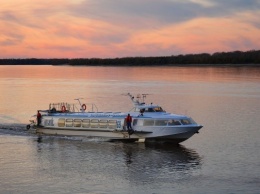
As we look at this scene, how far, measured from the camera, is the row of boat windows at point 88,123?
49919mm

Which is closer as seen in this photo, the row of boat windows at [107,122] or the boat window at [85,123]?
the row of boat windows at [107,122]

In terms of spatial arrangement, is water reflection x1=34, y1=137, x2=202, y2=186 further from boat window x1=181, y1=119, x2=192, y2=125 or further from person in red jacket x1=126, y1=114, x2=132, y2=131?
boat window x1=181, y1=119, x2=192, y2=125

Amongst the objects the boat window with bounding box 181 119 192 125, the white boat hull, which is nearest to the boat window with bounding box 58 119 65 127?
the white boat hull

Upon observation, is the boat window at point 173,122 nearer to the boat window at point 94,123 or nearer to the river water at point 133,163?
the river water at point 133,163

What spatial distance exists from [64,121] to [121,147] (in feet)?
27.8

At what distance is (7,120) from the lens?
65500mm

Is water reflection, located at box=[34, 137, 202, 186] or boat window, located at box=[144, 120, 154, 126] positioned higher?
boat window, located at box=[144, 120, 154, 126]

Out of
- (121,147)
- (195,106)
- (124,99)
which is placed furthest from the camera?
(124,99)

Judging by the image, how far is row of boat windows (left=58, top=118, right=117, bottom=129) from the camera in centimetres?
4992

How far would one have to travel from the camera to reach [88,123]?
51062 mm

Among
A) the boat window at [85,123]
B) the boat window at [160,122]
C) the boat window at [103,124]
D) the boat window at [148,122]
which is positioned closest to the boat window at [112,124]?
the boat window at [103,124]

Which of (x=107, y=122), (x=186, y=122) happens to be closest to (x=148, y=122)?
(x=186, y=122)

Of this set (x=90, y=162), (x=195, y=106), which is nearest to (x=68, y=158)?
(x=90, y=162)

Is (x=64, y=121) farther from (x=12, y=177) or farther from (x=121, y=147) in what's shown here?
(x=12, y=177)
